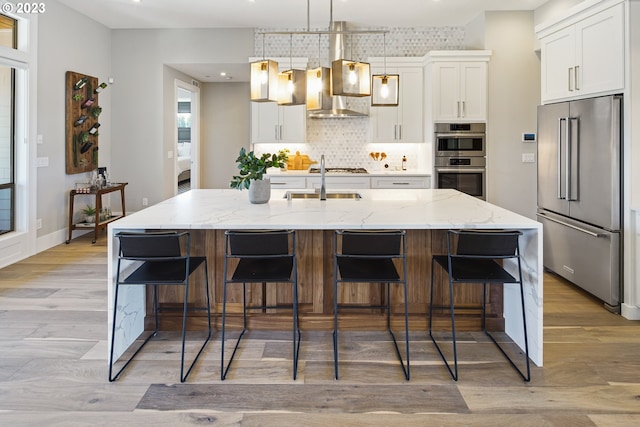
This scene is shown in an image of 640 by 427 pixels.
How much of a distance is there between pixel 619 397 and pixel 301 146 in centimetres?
534

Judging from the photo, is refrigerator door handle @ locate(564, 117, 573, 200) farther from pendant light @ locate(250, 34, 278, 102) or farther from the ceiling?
pendant light @ locate(250, 34, 278, 102)

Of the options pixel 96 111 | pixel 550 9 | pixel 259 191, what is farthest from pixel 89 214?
pixel 550 9

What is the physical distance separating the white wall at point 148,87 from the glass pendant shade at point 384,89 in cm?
369

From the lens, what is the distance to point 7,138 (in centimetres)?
520

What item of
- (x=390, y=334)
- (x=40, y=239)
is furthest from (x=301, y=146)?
(x=390, y=334)

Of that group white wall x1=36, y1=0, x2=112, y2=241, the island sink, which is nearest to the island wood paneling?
the island sink

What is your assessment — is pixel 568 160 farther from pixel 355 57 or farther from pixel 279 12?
pixel 279 12

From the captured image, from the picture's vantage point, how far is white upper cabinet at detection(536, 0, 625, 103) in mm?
3521

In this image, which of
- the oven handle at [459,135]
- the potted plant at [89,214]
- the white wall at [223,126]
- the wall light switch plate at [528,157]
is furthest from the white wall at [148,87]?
the wall light switch plate at [528,157]

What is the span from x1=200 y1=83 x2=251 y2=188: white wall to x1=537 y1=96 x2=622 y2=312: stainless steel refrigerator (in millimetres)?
5603

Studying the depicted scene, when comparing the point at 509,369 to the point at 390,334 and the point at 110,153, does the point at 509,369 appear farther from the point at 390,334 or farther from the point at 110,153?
the point at 110,153

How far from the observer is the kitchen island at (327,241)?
107 inches

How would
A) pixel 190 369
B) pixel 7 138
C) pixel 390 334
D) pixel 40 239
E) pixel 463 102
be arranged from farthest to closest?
pixel 463 102
pixel 40 239
pixel 7 138
pixel 390 334
pixel 190 369

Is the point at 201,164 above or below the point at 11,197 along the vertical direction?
above
